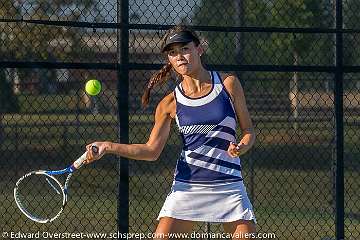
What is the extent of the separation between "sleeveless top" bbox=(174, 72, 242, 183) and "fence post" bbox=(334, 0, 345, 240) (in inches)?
82.6

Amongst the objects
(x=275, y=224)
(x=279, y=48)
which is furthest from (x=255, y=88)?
(x=275, y=224)

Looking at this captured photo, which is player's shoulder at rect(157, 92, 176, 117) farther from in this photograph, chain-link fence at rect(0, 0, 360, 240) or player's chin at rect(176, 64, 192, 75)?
chain-link fence at rect(0, 0, 360, 240)

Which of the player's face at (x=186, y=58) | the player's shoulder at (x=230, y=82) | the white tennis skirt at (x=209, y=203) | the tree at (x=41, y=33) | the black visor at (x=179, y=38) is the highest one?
the tree at (x=41, y=33)

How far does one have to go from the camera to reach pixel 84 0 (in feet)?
33.0

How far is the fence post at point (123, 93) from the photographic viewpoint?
255 inches

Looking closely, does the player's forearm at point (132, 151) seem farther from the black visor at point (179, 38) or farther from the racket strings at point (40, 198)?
the racket strings at point (40, 198)

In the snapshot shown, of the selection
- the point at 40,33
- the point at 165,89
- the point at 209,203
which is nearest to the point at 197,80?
the point at 209,203

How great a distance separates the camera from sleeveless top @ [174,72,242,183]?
4.88 m

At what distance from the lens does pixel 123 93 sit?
21.5 ft

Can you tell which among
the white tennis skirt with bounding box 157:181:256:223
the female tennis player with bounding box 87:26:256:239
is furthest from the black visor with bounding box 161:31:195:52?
the white tennis skirt with bounding box 157:181:256:223

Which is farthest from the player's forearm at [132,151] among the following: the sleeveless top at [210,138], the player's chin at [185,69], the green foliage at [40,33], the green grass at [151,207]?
the green foliage at [40,33]

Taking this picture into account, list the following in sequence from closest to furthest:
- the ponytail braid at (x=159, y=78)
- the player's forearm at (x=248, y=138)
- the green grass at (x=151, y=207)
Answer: the player's forearm at (x=248, y=138) → the ponytail braid at (x=159, y=78) → the green grass at (x=151, y=207)

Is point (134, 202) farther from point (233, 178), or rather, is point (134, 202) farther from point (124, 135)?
point (233, 178)

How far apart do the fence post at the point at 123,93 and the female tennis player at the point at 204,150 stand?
5.03 feet
